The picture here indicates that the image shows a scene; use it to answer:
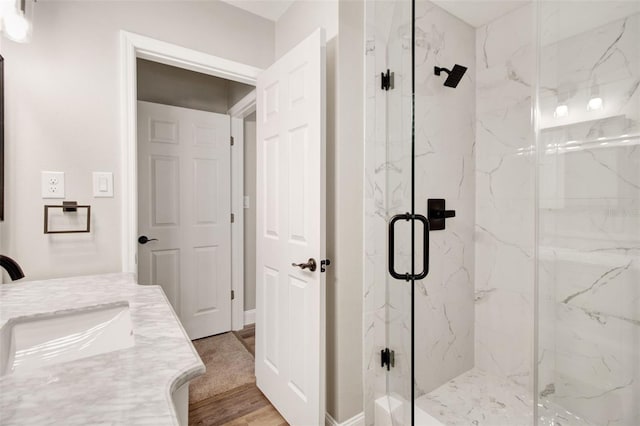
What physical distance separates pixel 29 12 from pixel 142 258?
1692 mm

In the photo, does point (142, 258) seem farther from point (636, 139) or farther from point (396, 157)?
point (636, 139)

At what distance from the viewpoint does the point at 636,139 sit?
1.21m

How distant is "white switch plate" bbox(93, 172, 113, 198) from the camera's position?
149 cm

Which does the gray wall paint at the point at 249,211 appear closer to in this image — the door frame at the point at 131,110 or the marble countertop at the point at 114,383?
the door frame at the point at 131,110

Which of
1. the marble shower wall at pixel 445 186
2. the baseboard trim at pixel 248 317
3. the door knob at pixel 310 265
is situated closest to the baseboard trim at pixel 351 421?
the marble shower wall at pixel 445 186

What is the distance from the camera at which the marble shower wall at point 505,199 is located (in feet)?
5.85

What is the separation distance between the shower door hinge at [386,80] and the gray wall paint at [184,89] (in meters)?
1.31

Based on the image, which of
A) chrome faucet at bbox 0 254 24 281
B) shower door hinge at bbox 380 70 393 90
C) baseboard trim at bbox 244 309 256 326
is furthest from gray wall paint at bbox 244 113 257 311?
chrome faucet at bbox 0 254 24 281

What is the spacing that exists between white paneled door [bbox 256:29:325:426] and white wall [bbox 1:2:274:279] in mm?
744

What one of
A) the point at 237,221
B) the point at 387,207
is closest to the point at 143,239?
the point at 237,221

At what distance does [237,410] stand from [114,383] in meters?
1.43

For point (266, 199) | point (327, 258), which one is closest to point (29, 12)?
point (266, 199)

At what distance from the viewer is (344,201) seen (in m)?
1.53

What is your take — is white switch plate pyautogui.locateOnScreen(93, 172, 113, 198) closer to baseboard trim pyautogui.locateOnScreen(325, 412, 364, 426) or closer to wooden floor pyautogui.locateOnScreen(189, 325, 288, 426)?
wooden floor pyautogui.locateOnScreen(189, 325, 288, 426)
